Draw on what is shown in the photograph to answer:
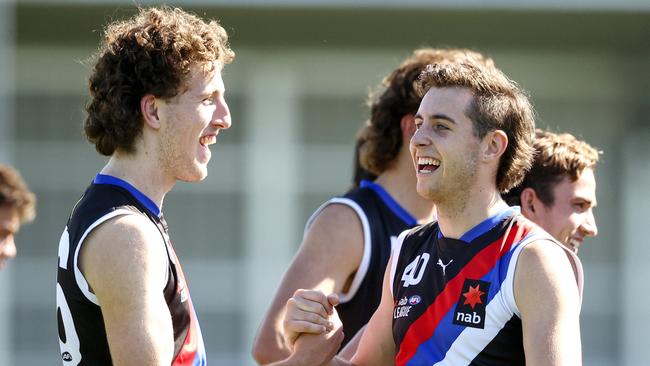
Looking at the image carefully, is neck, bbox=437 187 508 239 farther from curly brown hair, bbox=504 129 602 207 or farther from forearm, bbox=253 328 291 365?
forearm, bbox=253 328 291 365

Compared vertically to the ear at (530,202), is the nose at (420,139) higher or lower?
higher

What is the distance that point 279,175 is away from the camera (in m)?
10.5

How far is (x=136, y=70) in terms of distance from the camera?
136 inches

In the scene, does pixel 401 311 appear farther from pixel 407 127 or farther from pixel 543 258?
pixel 407 127

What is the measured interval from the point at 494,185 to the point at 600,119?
7.73m

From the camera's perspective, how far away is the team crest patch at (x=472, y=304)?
3.26 m

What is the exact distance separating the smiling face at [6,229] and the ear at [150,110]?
199 centimetres

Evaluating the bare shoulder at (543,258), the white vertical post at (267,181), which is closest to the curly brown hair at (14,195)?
the bare shoulder at (543,258)

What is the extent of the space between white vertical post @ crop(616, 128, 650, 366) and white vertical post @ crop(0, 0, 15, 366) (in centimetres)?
569

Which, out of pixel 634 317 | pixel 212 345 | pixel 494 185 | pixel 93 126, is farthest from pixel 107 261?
pixel 634 317

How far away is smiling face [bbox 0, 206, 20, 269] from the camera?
5184 mm

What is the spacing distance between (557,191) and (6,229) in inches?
101

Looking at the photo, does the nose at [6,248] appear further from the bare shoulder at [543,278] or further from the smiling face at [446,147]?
the bare shoulder at [543,278]

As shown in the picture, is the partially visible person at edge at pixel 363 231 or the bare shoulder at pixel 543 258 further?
the partially visible person at edge at pixel 363 231
